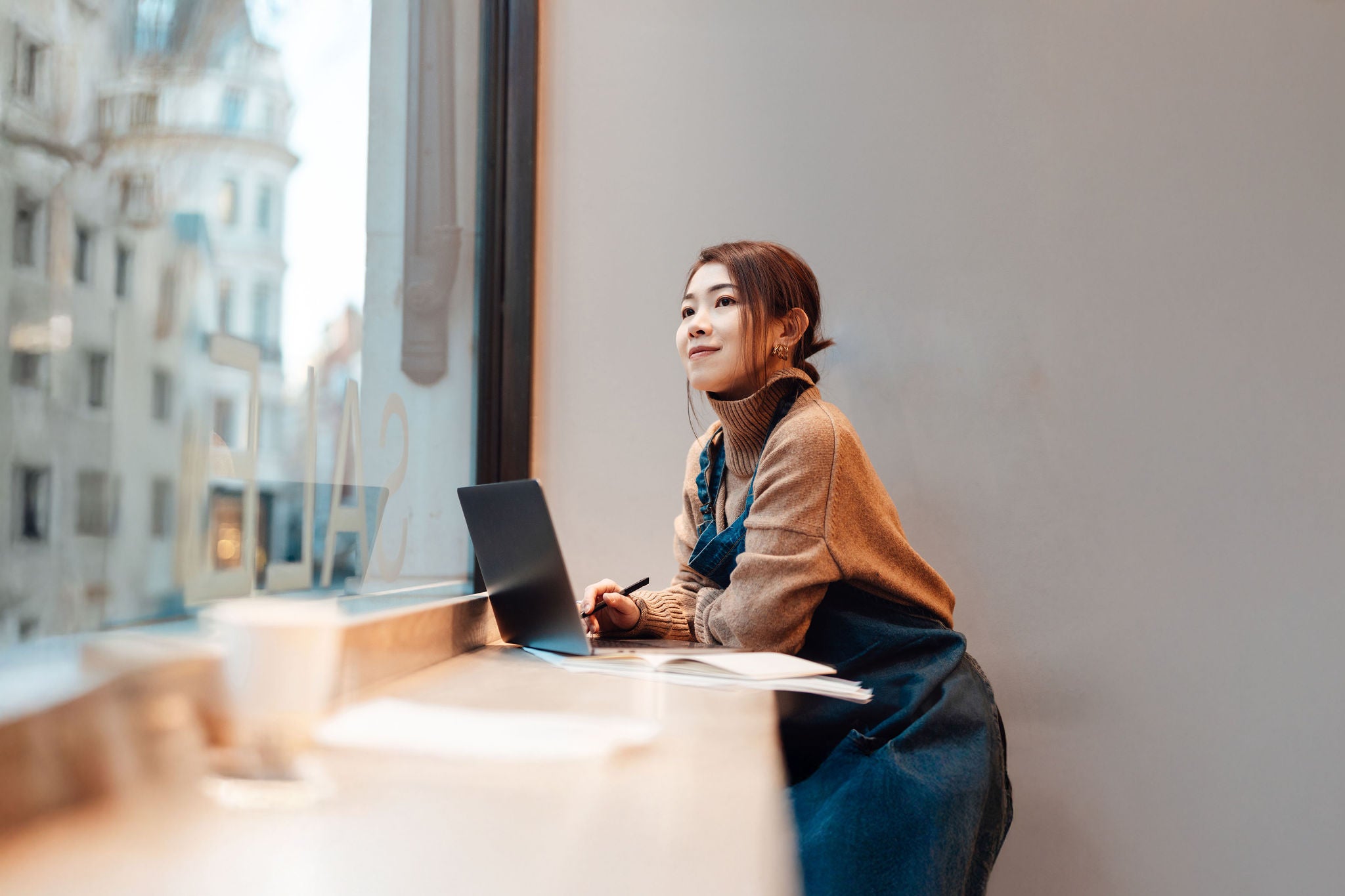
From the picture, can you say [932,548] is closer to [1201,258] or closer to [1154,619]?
[1154,619]

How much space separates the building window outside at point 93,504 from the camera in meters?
0.46

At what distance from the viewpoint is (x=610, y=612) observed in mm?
1013

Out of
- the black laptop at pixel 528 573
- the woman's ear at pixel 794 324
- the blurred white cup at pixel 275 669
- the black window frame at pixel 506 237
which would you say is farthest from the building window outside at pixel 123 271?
the black window frame at pixel 506 237

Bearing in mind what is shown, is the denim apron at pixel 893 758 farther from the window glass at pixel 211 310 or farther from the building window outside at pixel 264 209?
the building window outside at pixel 264 209

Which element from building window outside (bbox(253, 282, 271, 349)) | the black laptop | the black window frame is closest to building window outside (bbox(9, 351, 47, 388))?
building window outside (bbox(253, 282, 271, 349))

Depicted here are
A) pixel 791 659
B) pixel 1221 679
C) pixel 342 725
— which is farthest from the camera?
pixel 1221 679

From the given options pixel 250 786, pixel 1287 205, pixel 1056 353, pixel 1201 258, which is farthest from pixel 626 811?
pixel 1287 205

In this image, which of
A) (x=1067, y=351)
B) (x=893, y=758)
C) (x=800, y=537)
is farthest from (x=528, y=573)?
(x=1067, y=351)

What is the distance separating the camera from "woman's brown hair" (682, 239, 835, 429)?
1.01 metres

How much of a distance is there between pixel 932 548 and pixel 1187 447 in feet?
1.35

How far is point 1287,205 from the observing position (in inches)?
52.4

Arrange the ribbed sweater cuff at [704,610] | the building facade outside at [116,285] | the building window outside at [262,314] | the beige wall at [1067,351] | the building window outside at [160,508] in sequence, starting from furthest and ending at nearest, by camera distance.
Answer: the beige wall at [1067,351] → the ribbed sweater cuff at [704,610] → the building window outside at [262,314] → the building window outside at [160,508] → the building facade outside at [116,285]

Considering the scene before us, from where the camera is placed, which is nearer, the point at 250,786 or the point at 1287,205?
the point at 250,786

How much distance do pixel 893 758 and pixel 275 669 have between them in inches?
19.3
